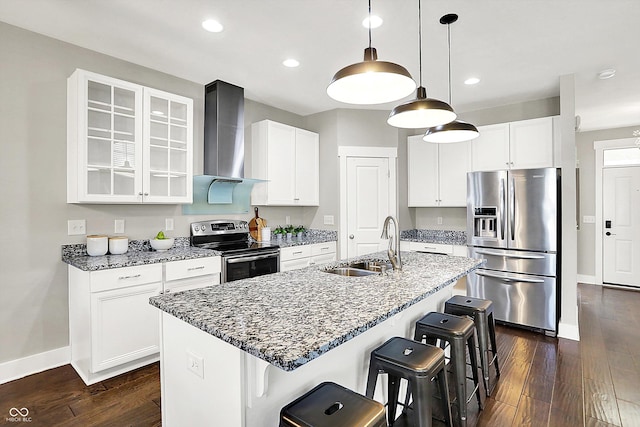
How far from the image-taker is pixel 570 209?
338 cm

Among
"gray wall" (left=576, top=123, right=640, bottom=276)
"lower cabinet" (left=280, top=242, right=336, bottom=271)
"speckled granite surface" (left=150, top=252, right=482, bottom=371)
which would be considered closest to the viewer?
"speckled granite surface" (left=150, top=252, right=482, bottom=371)

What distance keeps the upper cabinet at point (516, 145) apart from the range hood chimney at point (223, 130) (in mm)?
2970

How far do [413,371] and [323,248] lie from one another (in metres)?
2.89

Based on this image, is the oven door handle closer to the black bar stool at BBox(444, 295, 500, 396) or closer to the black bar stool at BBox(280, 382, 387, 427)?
the black bar stool at BBox(444, 295, 500, 396)

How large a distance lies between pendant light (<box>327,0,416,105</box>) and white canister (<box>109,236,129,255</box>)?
2.30 meters

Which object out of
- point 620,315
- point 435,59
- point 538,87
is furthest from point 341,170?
point 620,315

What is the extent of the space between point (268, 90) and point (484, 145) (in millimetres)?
2791

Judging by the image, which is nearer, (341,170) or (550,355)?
(550,355)

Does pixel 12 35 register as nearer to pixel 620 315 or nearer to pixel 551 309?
pixel 551 309

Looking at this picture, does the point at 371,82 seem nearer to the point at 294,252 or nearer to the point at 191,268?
the point at 191,268

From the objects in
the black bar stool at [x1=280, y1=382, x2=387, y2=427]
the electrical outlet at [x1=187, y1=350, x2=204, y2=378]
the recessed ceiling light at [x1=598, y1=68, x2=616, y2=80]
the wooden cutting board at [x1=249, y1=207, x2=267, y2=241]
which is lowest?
the black bar stool at [x1=280, y1=382, x2=387, y2=427]

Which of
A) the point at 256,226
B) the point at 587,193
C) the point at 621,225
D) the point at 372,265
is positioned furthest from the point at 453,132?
the point at 621,225

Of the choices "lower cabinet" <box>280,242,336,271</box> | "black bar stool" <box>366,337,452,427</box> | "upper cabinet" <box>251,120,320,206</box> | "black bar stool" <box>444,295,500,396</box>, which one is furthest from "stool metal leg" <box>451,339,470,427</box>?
"upper cabinet" <box>251,120,320,206</box>

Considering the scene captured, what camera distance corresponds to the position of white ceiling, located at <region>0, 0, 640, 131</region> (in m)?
2.27
